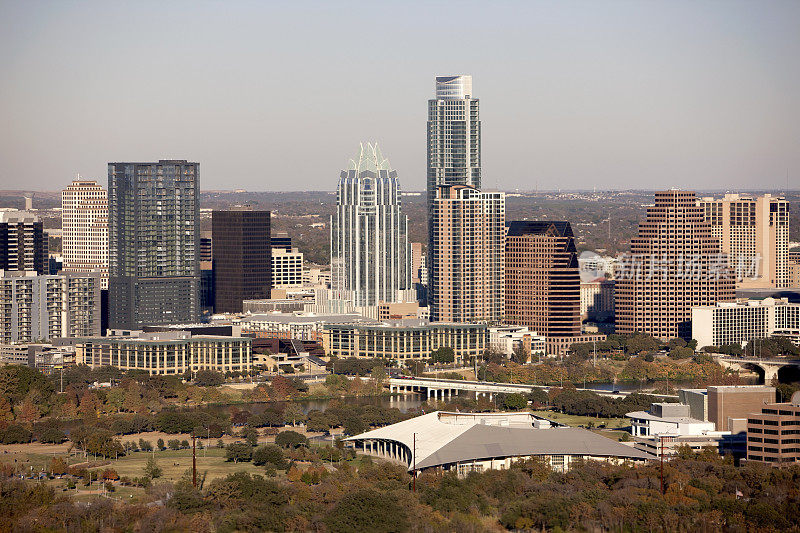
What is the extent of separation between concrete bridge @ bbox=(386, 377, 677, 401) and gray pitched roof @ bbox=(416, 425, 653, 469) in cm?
2763

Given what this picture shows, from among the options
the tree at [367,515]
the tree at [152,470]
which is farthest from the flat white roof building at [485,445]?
the tree at [152,470]

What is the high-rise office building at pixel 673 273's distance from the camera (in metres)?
127

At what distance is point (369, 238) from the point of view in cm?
13425

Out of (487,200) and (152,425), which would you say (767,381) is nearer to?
(487,200)

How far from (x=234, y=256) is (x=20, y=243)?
689 inches

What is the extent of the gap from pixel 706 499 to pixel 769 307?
221 ft

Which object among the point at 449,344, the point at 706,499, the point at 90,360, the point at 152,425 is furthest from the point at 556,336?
the point at 706,499

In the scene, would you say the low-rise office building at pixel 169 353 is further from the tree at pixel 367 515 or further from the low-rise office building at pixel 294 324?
the tree at pixel 367 515

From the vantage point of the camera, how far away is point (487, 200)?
128750 millimetres

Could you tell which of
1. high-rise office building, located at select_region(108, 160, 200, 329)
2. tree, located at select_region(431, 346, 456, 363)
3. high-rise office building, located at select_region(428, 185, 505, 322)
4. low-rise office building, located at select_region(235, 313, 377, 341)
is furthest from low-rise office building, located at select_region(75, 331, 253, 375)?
high-rise office building, located at select_region(428, 185, 505, 322)

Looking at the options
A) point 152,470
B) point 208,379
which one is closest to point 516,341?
point 208,379

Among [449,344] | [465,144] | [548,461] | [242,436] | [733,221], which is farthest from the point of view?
[733,221]

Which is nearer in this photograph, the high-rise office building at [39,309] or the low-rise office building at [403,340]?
the low-rise office building at [403,340]

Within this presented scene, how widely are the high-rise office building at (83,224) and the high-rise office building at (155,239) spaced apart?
14.6 metres
